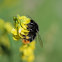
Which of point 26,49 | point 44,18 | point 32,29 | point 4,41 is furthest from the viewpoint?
point 44,18

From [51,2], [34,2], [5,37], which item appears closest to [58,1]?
[51,2]

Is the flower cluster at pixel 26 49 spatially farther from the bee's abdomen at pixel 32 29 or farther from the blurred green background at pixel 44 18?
the blurred green background at pixel 44 18

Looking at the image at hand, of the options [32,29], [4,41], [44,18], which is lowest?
[44,18]

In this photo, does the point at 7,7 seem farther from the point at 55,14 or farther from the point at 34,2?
the point at 55,14

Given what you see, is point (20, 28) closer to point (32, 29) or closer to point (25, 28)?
point (25, 28)

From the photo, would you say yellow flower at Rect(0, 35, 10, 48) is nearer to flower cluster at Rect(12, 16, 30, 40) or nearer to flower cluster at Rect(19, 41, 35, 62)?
flower cluster at Rect(19, 41, 35, 62)

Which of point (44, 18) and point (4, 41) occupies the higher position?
point (4, 41)

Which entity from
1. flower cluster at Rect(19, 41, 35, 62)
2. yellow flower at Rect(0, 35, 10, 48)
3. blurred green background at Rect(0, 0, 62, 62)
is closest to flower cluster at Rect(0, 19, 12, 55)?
yellow flower at Rect(0, 35, 10, 48)

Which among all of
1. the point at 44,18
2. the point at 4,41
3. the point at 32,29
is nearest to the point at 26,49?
the point at 4,41
